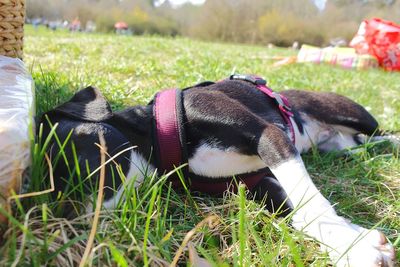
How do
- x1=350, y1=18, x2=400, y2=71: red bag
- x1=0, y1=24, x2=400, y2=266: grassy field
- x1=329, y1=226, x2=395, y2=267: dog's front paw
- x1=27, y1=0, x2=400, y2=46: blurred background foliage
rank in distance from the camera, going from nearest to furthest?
x1=0, y1=24, x2=400, y2=266: grassy field → x1=329, y1=226, x2=395, y2=267: dog's front paw → x1=350, y1=18, x2=400, y2=71: red bag → x1=27, y1=0, x2=400, y2=46: blurred background foliage

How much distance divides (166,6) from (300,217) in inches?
1283

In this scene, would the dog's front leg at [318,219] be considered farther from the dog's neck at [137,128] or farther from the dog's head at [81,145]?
the dog's head at [81,145]

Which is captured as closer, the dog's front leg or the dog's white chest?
the dog's front leg

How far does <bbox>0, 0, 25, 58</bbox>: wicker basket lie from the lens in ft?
7.68

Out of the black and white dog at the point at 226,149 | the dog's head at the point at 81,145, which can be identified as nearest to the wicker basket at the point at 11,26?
the black and white dog at the point at 226,149

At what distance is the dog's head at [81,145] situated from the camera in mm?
1438

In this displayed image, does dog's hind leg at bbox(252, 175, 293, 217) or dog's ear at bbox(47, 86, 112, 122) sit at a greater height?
dog's ear at bbox(47, 86, 112, 122)

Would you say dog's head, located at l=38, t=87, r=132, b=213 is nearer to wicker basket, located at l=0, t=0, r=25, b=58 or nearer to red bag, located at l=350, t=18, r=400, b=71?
wicker basket, located at l=0, t=0, r=25, b=58

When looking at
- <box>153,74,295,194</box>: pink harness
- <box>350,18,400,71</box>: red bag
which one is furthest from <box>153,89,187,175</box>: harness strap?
<box>350,18,400,71</box>: red bag

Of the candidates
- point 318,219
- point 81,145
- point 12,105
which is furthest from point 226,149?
point 12,105

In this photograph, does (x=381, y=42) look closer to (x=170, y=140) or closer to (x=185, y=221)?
(x=170, y=140)

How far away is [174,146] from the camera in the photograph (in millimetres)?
1774

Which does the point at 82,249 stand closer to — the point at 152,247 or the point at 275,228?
the point at 152,247

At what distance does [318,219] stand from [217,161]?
1.66 ft
